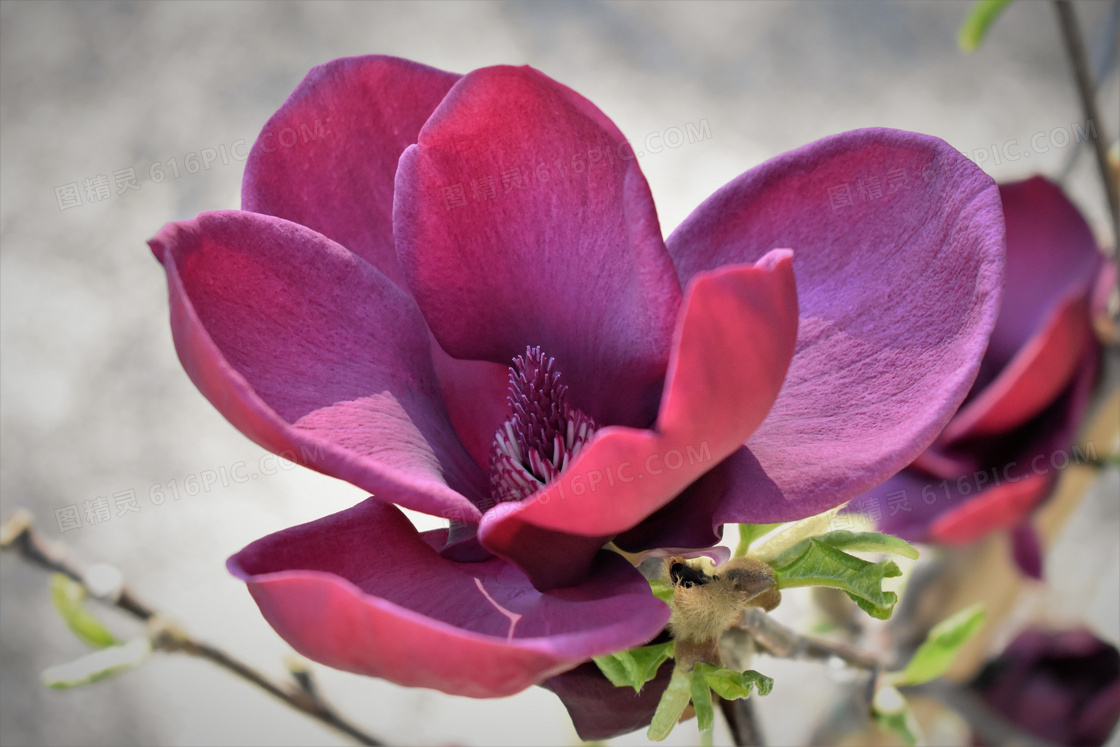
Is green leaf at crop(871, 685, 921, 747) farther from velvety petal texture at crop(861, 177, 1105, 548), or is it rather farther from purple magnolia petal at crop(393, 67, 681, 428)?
purple magnolia petal at crop(393, 67, 681, 428)

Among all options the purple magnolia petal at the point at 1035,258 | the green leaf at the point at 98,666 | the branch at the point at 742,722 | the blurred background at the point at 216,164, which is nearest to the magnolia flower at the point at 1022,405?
the purple magnolia petal at the point at 1035,258

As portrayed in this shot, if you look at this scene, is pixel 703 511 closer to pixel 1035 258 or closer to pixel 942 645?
pixel 942 645

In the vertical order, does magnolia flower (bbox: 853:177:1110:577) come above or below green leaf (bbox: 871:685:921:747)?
above

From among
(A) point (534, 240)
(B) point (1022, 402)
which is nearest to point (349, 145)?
(A) point (534, 240)

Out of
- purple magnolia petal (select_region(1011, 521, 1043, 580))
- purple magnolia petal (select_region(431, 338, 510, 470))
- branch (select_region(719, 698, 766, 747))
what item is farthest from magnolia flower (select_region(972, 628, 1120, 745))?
purple magnolia petal (select_region(431, 338, 510, 470))

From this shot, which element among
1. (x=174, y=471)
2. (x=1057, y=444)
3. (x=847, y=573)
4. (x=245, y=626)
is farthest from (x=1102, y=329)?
(x=174, y=471)

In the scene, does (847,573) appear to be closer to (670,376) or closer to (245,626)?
(670,376)
